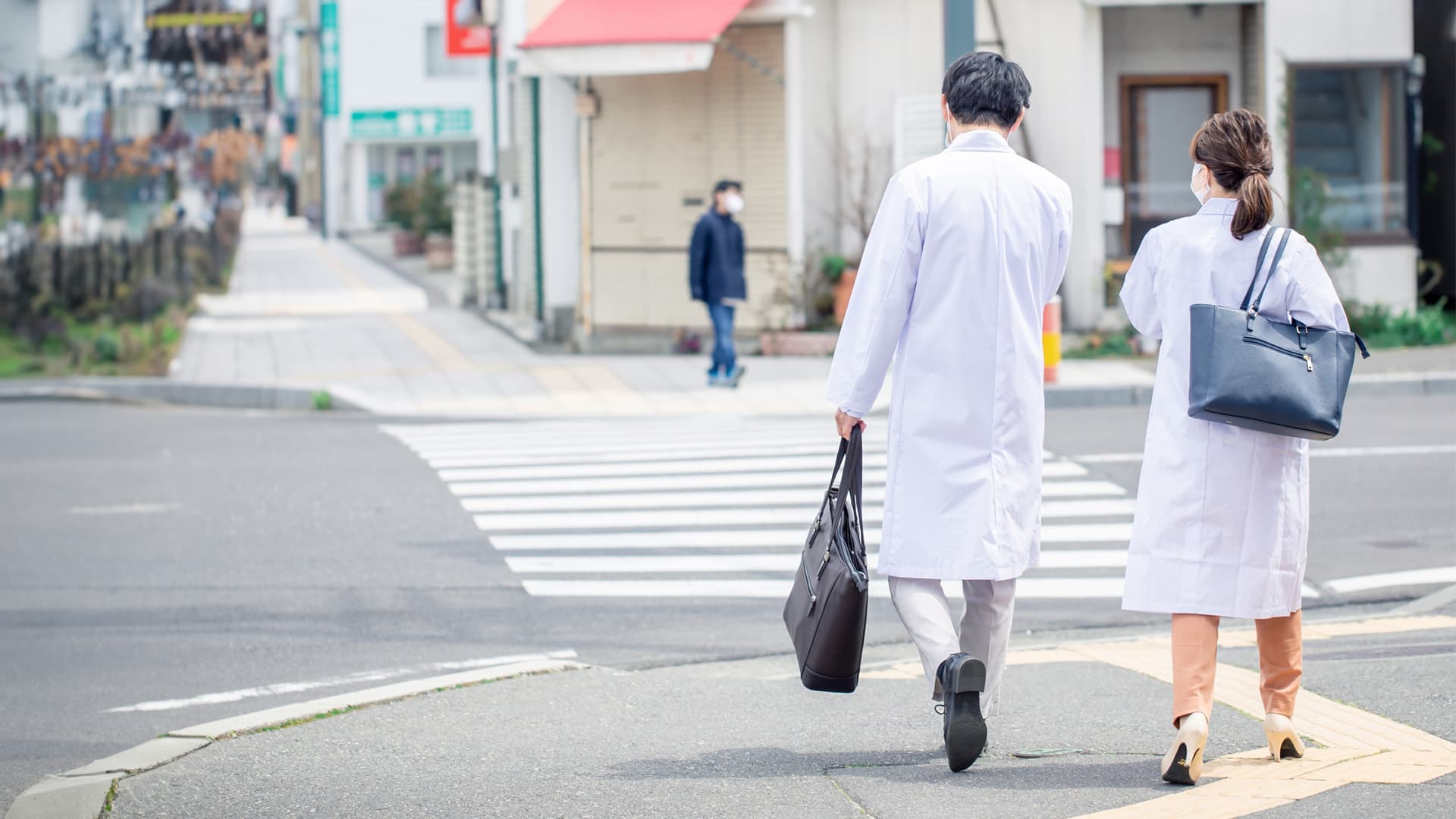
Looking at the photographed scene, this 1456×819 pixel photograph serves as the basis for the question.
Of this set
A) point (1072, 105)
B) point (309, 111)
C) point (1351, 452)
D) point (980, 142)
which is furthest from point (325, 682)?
point (309, 111)

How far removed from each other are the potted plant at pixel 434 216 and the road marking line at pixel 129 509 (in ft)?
78.9

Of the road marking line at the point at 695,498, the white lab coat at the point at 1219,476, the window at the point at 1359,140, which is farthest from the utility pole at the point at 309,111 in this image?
the white lab coat at the point at 1219,476

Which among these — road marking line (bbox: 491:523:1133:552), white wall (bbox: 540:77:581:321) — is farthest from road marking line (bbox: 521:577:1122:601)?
white wall (bbox: 540:77:581:321)

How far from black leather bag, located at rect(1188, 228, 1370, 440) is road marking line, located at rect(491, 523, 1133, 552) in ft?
14.5

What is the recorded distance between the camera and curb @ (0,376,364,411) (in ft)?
51.6

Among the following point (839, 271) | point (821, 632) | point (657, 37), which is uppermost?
point (657, 37)

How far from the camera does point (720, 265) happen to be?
15.5 m

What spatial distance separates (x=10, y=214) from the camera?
24.5m

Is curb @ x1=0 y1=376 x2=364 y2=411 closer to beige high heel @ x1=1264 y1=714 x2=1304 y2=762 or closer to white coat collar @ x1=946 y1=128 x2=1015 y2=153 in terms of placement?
white coat collar @ x1=946 y1=128 x2=1015 y2=153

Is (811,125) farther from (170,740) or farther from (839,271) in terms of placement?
(170,740)

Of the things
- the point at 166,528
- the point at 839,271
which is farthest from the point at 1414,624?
the point at 839,271

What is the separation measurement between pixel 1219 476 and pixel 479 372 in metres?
13.4

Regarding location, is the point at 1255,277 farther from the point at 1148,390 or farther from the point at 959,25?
the point at 1148,390

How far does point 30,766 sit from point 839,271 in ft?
43.5
